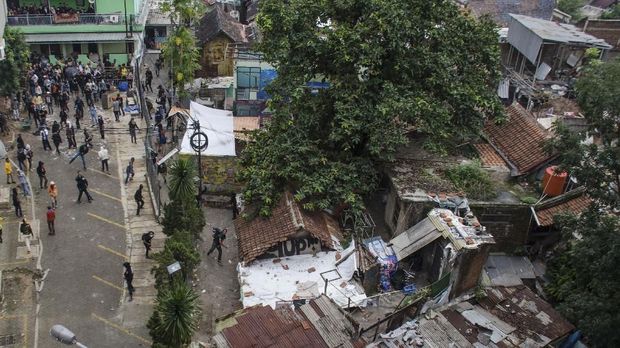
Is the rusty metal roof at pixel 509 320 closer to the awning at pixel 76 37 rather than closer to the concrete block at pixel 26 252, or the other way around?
the concrete block at pixel 26 252

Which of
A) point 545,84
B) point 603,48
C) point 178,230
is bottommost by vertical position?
point 178,230

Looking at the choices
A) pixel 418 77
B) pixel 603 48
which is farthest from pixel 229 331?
pixel 603 48

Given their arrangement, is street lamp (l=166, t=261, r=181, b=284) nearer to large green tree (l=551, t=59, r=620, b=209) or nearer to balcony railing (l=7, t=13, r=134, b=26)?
large green tree (l=551, t=59, r=620, b=209)

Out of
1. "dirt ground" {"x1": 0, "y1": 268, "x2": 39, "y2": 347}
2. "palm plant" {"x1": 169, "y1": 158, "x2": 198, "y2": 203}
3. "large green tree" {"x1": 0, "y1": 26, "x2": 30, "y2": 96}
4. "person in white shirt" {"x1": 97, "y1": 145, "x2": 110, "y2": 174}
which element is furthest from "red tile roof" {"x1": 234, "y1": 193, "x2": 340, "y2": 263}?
"large green tree" {"x1": 0, "y1": 26, "x2": 30, "y2": 96}

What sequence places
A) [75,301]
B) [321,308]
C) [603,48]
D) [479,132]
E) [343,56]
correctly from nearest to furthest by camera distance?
1. [321,308]
2. [75,301]
3. [343,56]
4. [479,132]
5. [603,48]

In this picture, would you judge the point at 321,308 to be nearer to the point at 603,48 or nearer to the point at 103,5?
the point at 603,48

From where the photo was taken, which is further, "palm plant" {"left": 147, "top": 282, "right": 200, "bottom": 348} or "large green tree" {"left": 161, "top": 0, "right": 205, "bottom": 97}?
"large green tree" {"left": 161, "top": 0, "right": 205, "bottom": 97}
